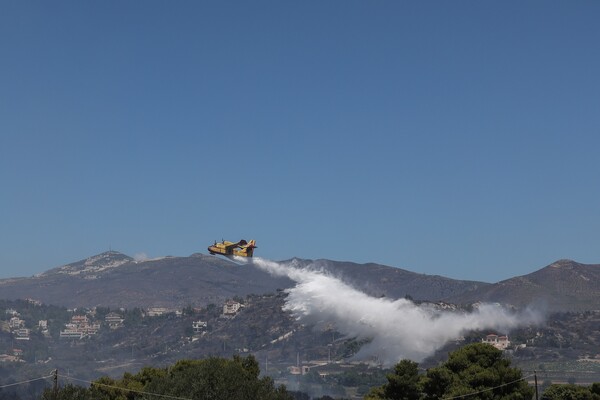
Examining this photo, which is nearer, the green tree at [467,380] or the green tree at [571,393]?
the green tree at [467,380]

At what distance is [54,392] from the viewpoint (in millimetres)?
95500

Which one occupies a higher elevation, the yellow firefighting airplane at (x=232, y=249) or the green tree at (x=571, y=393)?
the yellow firefighting airplane at (x=232, y=249)

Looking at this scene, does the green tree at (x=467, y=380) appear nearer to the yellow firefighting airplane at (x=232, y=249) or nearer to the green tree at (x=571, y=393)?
the green tree at (x=571, y=393)

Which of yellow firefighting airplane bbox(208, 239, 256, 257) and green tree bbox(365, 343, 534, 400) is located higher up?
yellow firefighting airplane bbox(208, 239, 256, 257)

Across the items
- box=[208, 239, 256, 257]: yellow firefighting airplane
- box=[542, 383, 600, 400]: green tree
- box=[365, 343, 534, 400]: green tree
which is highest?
box=[208, 239, 256, 257]: yellow firefighting airplane

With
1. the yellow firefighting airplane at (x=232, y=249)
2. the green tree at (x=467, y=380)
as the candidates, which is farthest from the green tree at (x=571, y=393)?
the yellow firefighting airplane at (x=232, y=249)

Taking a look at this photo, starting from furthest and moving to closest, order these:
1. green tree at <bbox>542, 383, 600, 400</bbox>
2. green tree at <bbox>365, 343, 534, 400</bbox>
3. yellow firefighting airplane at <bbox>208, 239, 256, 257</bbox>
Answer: yellow firefighting airplane at <bbox>208, 239, 256, 257</bbox>, green tree at <bbox>542, 383, 600, 400</bbox>, green tree at <bbox>365, 343, 534, 400</bbox>

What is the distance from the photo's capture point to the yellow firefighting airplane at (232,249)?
572ft

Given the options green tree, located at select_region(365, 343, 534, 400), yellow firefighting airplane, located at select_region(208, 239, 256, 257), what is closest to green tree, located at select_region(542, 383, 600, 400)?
green tree, located at select_region(365, 343, 534, 400)

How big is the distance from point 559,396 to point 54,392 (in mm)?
77870

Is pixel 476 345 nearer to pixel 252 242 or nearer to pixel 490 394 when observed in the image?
pixel 490 394

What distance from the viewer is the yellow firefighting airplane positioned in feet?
572

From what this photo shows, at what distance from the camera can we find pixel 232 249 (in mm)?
178000

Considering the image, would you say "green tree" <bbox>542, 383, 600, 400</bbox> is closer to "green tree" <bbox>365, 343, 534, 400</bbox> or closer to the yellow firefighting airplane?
"green tree" <bbox>365, 343, 534, 400</bbox>
